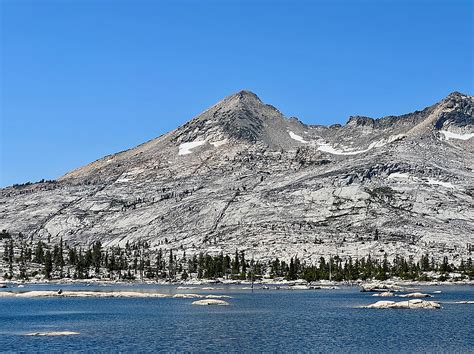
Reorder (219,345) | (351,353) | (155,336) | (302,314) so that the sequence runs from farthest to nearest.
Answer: (302,314) → (155,336) → (219,345) → (351,353)

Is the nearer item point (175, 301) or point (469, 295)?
point (175, 301)

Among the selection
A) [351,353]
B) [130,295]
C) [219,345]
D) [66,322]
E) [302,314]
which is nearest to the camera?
[351,353]

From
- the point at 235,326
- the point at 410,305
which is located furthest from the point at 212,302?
the point at 235,326

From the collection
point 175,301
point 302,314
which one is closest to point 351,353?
point 302,314

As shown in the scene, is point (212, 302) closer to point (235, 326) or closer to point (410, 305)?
point (410, 305)

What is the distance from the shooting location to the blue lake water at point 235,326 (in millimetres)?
80562

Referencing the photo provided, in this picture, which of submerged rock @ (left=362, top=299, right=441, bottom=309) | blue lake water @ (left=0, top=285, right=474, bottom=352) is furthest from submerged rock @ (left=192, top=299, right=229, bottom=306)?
submerged rock @ (left=362, top=299, right=441, bottom=309)

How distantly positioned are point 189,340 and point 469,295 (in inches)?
4448

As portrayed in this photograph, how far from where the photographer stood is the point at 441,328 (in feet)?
327

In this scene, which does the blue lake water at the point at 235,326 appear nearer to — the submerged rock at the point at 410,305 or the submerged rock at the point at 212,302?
the submerged rock at the point at 212,302

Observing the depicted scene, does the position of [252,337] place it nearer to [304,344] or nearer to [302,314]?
[304,344]

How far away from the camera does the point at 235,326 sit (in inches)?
3991

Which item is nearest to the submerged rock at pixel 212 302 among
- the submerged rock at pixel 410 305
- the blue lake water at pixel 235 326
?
the blue lake water at pixel 235 326

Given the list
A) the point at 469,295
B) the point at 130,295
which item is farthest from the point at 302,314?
the point at 469,295
